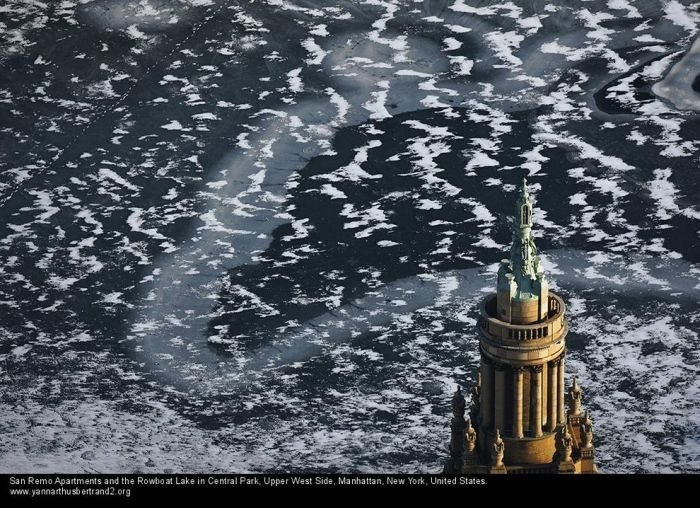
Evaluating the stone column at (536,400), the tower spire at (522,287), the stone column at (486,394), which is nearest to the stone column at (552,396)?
the stone column at (536,400)

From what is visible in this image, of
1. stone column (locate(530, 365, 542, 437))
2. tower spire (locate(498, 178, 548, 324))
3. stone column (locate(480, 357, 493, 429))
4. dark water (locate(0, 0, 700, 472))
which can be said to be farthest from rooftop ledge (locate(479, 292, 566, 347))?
dark water (locate(0, 0, 700, 472))

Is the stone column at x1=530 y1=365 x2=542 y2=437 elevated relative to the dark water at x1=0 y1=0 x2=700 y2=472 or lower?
elevated

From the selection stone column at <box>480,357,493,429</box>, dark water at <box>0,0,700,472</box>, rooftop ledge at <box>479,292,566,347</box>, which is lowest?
dark water at <box>0,0,700,472</box>

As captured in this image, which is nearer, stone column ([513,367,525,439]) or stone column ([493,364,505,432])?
stone column ([513,367,525,439])

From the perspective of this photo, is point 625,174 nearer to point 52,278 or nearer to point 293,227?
point 293,227

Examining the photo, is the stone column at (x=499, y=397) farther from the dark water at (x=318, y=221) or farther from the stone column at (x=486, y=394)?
the dark water at (x=318, y=221)

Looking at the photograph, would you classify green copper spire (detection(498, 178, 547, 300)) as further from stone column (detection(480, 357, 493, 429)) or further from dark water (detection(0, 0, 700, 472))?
dark water (detection(0, 0, 700, 472))

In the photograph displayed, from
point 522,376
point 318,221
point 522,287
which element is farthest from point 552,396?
point 318,221

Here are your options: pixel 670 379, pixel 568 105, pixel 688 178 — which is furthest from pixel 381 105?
pixel 670 379
